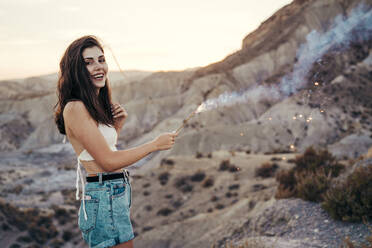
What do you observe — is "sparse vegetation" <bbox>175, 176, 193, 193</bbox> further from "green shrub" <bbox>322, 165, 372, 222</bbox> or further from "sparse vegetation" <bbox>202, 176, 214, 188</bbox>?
"green shrub" <bbox>322, 165, 372, 222</bbox>

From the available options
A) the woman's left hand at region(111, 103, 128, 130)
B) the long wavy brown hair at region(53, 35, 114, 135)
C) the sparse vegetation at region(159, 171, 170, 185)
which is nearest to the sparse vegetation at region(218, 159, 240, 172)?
the sparse vegetation at region(159, 171, 170, 185)

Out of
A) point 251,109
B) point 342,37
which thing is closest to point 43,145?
point 251,109

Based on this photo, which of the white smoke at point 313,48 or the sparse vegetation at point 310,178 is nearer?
the sparse vegetation at point 310,178

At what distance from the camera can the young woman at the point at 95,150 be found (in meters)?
2.19

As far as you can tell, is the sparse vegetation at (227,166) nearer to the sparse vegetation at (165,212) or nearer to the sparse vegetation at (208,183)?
the sparse vegetation at (208,183)

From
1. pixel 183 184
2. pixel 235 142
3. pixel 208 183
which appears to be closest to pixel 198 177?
pixel 183 184

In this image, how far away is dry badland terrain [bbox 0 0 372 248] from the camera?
10758 mm

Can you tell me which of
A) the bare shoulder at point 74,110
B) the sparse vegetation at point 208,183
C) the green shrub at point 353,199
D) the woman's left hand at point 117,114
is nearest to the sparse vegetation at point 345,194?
the green shrub at point 353,199

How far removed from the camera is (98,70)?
8.10ft

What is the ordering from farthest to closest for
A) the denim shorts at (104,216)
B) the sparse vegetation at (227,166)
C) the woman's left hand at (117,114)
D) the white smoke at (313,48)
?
the white smoke at (313,48) < the sparse vegetation at (227,166) < the woman's left hand at (117,114) < the denim shorts at (104,216)

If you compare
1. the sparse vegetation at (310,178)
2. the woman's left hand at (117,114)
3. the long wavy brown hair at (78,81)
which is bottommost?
the sparse vegetation at (310,178)

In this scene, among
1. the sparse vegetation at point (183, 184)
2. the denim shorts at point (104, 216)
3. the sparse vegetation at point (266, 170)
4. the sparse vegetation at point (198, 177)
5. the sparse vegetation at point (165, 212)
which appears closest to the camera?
the denim shorts at point (104, 216)

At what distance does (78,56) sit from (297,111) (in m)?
36.3

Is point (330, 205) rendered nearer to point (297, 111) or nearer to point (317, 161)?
point (317, 161)
